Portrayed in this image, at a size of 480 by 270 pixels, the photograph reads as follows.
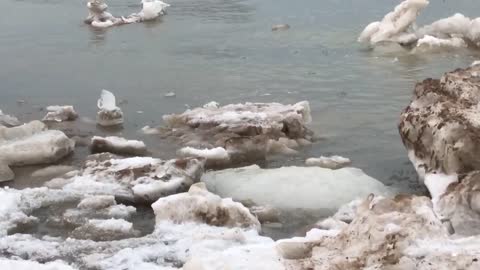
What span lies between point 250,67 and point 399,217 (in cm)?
1081

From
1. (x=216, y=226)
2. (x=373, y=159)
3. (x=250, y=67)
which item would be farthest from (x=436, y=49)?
(x=216, y=226)

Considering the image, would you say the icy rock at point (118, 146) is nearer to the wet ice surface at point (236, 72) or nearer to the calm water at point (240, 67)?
the wet ice surface at point (236, 72)

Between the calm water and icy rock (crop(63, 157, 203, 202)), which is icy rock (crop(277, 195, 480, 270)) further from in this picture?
the calm water

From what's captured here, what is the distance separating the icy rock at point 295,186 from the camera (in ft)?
26.6

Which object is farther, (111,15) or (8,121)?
(111,15)

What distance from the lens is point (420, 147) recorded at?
8.37 metres

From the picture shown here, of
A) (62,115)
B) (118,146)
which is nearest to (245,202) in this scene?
(118,146)

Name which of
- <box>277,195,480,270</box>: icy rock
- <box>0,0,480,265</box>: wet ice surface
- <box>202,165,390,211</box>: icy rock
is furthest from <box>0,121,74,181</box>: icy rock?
<box>277,195,480,270</box>: icy rock

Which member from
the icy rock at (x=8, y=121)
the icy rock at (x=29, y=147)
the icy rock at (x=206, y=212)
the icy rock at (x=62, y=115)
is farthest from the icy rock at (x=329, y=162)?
the icy rock at (x=8, y=121)

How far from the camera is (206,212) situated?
23.5ft

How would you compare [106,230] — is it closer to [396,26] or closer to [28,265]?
[28,265]

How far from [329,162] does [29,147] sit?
4302 mm

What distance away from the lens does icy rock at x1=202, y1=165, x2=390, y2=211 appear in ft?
26.6

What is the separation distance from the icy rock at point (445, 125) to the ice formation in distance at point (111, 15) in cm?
1540
